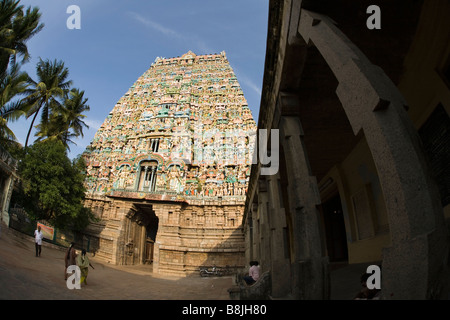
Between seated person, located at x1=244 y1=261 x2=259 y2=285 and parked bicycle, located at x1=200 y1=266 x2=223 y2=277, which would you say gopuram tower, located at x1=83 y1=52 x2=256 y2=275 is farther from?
seated person, located at x1=244 y1=261 x2=259 y2=285

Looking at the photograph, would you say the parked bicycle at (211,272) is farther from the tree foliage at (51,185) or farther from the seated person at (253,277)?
the seated person at (253,277)

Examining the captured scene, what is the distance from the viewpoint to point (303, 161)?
4590mm

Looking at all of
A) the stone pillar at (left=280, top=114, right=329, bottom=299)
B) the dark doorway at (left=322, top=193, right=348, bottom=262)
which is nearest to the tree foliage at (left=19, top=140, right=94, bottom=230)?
the dark doorway at (left=322, top=193, right=348, bottom=262)

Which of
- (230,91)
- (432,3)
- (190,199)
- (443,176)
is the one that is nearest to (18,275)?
(443,176)

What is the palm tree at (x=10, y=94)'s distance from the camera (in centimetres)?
1631

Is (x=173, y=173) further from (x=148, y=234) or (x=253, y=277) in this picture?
(x=253, y=277)

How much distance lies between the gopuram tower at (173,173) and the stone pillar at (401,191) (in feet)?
67.5

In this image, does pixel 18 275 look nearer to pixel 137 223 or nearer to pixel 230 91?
pixel 137 223

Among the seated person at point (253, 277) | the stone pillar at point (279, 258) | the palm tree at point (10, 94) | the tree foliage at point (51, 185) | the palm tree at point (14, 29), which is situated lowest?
the seated person at point (253, 277)

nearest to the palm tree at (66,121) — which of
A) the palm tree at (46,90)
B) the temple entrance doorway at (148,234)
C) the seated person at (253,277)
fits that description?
the palm tree at (46,90)

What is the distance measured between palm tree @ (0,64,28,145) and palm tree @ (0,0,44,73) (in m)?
0.73

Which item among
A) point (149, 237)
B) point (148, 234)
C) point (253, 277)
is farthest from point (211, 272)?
point (253, 277)

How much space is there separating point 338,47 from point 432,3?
82.5 inches

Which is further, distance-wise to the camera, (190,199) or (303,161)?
(190,199)
